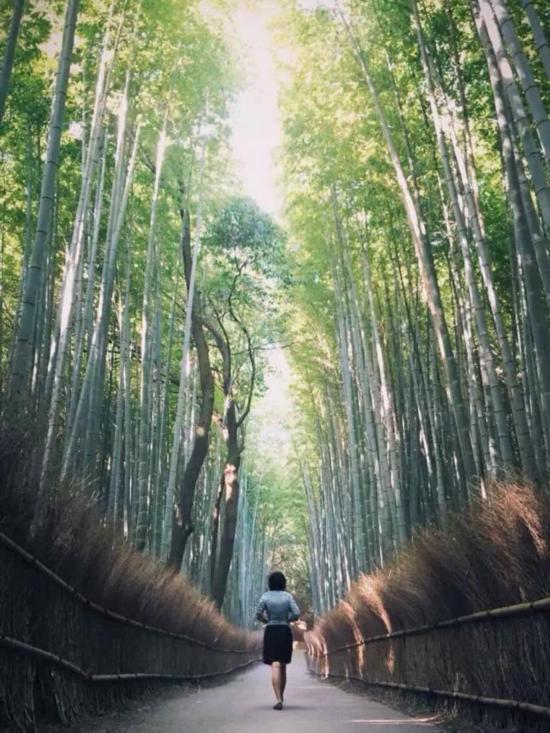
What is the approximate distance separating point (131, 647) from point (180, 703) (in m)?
0.78

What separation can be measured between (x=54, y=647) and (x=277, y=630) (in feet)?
7.41

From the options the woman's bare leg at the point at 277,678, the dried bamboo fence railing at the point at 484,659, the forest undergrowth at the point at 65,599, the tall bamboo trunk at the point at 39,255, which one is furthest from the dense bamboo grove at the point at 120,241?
the dried bamboo fence railing at the point at 484,659

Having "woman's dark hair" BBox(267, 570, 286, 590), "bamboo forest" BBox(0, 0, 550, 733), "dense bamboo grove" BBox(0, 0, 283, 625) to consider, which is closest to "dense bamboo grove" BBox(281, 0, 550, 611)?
"bamboo forest" BBox(0, 0, 550, 733)

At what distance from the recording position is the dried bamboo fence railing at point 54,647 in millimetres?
2516

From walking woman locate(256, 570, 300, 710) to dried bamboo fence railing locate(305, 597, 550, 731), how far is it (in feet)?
2.79

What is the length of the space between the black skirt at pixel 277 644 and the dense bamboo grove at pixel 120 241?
1320 millimetres

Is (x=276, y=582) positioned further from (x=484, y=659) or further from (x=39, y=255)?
(x=39, y=255)

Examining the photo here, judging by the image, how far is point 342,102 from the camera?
756 centimetres

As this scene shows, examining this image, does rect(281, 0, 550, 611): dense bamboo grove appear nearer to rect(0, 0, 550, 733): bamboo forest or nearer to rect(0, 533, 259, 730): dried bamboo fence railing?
rect(0, 0, 550, 733): bamboo forest

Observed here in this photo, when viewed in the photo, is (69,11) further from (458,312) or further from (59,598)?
(458,312)

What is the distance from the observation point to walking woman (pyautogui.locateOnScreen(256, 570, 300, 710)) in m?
4.89

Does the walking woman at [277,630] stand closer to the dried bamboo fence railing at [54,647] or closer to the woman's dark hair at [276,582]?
the woman's dark hair at [276,582]

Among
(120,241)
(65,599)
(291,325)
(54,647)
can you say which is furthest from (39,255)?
(291,325)

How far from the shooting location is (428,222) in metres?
7.79
